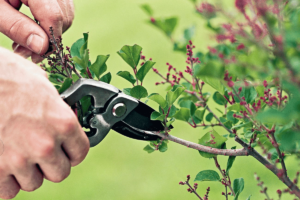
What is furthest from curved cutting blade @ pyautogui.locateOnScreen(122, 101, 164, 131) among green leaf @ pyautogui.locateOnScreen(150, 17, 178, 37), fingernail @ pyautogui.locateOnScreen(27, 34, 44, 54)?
fingernail @ pyautogui.locateOnScreen(27, 34, 44, 54)

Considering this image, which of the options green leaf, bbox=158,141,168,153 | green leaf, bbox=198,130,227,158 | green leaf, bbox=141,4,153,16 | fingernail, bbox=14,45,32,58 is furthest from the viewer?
fingernail, bbox=14,45,32,58

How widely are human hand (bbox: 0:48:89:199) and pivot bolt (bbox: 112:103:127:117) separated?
0.44 ft

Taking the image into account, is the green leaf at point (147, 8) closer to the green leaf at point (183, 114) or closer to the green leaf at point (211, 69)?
the green leaf at point (183, 114)

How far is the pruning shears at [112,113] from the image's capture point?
942 millimetres

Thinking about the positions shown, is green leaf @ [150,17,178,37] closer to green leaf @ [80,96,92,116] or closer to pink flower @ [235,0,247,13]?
green leaf @ [80,96,92,116]

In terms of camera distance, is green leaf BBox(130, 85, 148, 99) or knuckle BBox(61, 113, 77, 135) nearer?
knuckle BBox(61, 113, 77, 135)

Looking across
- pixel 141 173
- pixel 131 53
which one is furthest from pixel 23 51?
pixel 141 173

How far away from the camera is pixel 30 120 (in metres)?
0.80

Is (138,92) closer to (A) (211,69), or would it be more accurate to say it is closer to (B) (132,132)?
(B) (132,132)

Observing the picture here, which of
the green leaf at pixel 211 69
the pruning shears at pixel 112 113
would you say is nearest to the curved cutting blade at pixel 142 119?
the pruning shears at pixel 112 113

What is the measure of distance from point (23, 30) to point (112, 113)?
398 millimetres

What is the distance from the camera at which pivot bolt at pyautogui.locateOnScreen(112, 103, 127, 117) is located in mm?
968

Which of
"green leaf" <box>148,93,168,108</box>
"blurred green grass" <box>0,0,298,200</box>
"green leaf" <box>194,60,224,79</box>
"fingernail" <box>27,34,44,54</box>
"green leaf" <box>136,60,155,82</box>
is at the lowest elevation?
"blurred green grass" <box>0,0,298,200</box>

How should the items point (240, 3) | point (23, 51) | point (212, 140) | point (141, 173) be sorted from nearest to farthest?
1. point (240, 3)
2. point (212, 140)
3. point (23, 51)
4. point (141, 173)
